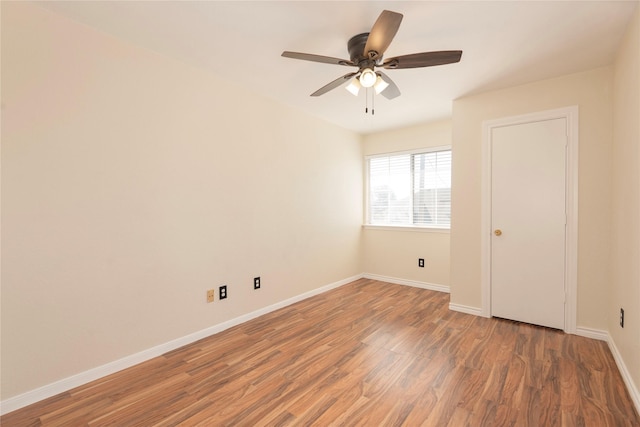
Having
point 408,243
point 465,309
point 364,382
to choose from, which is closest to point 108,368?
point 364,382

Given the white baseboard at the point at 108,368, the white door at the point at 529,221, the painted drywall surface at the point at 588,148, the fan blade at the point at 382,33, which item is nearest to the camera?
the fan blade at the point at 382,33

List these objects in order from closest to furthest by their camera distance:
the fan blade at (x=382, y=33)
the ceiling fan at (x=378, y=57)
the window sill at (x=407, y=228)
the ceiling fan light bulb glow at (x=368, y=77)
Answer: the fan blade at (x=382, y=33) → the ceiling fan at (x=378, y=57) → the ceiling fan light bulb glow at (x=368, y=77) → the window sill at (x=407, y=228)

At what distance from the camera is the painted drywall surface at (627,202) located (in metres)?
1.80

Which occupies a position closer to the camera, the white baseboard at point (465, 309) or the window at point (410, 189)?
the white baseboard at point (465, 309)

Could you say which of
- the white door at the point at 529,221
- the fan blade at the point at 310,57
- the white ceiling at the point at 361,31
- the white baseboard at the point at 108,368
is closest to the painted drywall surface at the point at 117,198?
the white baseboard at the point at 108,368

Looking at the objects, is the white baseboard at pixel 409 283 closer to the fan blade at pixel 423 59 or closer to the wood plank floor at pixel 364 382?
the wood plank floor at pixel 364 382

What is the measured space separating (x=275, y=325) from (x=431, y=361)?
1.52 metres

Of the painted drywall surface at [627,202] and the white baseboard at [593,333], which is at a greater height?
the painted drywall surface at [627,202]

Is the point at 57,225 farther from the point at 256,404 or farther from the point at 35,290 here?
the point at 256,404

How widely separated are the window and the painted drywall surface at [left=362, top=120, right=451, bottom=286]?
0.15 m

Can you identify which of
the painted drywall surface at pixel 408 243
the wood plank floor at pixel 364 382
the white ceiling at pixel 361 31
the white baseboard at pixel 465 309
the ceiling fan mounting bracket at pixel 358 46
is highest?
the white ceiling at pixel 361 31

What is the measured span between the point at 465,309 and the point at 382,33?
9.82 feet

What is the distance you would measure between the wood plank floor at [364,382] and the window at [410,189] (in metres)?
1.76

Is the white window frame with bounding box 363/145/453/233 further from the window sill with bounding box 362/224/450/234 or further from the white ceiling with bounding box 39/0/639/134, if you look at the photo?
the white ceiling with bounding box 39/0/639/134
